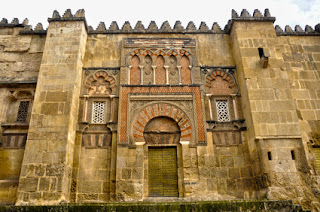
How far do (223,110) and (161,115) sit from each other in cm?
183

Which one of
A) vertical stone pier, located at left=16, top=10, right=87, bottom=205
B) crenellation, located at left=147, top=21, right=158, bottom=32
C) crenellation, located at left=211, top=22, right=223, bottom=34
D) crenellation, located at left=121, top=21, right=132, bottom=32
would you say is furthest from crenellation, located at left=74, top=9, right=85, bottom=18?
crenellation, located at left=211, top=22, right=223, bottom=34

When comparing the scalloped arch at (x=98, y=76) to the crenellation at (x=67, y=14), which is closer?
the scalloped arch at (x=98, y=76)

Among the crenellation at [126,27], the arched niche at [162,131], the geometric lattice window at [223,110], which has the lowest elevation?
the arched niche at [162,131]

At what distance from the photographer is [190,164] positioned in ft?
20.8

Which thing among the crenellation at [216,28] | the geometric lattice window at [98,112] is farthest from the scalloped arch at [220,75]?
the geometric lattice window at [98,112]

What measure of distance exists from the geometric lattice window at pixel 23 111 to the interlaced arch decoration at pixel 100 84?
1752 millimetres

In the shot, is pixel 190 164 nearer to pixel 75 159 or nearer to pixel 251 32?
pixel 75 159

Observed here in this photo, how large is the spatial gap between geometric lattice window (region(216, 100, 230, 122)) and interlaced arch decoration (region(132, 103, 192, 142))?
0.99 meters

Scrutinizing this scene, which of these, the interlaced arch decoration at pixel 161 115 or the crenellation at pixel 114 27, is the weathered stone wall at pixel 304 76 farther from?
the crenellation at pixel 114 27

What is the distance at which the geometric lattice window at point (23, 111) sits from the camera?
689 cm

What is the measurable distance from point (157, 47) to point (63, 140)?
3.93 meters

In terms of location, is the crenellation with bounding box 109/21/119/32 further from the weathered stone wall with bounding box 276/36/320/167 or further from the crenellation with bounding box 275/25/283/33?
the crenellation with bounding box 275/25/283/33

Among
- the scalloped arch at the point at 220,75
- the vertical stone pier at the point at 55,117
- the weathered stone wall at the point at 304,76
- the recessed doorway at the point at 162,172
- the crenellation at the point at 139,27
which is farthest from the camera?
the crenellation at the point at 139,27

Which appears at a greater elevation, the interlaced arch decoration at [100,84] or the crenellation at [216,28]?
the crenellation at [216,28]
